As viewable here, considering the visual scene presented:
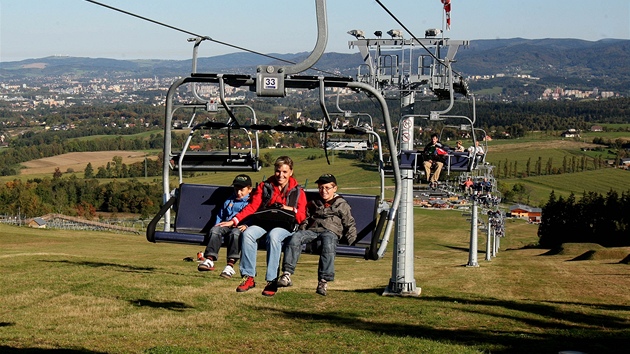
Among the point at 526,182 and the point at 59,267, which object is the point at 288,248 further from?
the point at 526,182

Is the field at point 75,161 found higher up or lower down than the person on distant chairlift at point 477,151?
lower down

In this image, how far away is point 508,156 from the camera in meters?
136

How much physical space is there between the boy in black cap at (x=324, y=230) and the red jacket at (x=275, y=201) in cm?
20

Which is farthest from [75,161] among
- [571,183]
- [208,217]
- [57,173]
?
[208,217]

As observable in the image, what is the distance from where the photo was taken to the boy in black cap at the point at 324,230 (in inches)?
415

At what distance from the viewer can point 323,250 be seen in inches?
416

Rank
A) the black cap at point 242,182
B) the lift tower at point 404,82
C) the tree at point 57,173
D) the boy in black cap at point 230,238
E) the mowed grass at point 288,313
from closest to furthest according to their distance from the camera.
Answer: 1. the boy in black cap at point 230,238
2. the black cap at point 242,182
3. the mowed grass at point 288,313
4. the lift tower at point 404,82
5. the tree at point 57,173

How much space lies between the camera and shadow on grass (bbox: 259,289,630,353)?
16297 mm

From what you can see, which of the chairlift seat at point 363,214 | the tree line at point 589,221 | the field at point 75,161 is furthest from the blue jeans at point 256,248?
the field at point 75,161

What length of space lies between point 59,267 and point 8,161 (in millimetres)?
117590

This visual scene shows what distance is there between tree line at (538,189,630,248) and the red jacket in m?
67.9

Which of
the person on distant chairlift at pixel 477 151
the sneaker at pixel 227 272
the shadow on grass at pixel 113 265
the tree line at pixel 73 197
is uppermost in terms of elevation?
the person on distant chairlift at pixel 477 151

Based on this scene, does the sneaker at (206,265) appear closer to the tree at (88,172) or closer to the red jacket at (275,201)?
the red jacket at (275,201)

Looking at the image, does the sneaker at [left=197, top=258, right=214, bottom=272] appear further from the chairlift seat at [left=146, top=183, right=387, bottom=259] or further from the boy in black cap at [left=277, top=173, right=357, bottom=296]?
the boy in black cap at [left=277, top=173, right=357, bottom=296]
